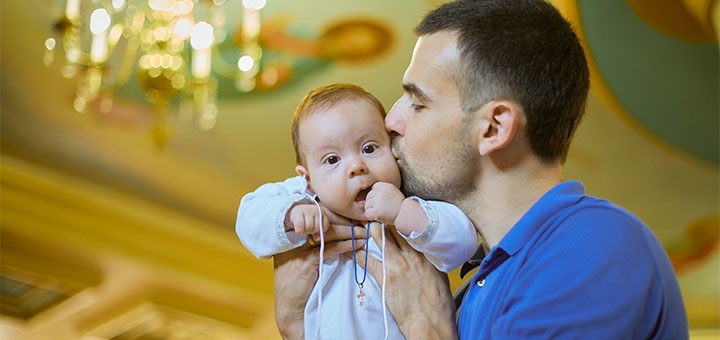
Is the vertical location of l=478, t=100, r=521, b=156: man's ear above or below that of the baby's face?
below

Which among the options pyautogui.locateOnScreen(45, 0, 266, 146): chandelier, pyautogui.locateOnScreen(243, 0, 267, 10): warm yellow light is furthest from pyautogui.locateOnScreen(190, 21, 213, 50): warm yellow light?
pyautogui.locateOnScreen(243, 0, 267, 10): warm yellow light

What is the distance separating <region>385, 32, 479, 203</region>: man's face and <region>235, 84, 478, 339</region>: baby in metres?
0.04

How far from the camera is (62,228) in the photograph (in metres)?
8.68

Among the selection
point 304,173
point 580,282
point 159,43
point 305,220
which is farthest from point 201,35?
point 580,282

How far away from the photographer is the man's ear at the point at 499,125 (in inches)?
87.2

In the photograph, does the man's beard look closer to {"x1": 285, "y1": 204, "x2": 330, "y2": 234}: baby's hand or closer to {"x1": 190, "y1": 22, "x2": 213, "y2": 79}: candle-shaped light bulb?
{"x1": 285, "y1": 204, "x2": 330, "y2": 234}: baby's hand

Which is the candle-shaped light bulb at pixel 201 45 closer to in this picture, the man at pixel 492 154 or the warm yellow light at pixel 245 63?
the warm yellow light at pixel 245 63

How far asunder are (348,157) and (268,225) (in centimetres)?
27

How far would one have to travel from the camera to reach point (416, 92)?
93.0 inches

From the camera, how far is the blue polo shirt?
184cm

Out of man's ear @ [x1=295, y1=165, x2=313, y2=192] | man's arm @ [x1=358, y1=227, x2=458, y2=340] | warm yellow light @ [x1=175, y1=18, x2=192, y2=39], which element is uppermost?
warm yellow light @ [x1=175, y1=18, x2=192, y2=39]

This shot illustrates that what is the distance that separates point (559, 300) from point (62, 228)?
24.7 feet

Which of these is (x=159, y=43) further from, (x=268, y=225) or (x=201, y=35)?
(x=268, y=225)

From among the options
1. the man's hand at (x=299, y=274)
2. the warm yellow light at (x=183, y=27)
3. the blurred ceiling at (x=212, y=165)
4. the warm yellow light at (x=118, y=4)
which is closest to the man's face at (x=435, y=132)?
the man's hand at (x=299, y=274)
